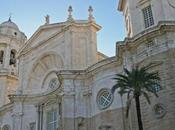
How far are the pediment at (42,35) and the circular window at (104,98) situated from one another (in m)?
9.57

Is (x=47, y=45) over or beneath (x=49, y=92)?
over

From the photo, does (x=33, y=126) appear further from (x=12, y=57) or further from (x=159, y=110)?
(x=159, y=110)

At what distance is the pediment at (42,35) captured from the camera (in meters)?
37.4

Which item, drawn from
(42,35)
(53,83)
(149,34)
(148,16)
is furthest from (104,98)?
(42,35)

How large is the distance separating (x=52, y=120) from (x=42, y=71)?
720 cm

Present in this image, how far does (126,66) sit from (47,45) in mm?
13426

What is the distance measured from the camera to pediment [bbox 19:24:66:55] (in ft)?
123

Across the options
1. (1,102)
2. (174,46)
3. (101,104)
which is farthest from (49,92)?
(174,46)

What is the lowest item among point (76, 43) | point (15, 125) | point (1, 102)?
point (15, 125)

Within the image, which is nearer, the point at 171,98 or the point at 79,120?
the point at 171,98

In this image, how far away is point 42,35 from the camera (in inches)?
1540

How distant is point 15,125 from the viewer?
37.2 m

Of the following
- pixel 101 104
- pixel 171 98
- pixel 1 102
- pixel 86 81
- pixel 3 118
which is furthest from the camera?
pixel 1 102

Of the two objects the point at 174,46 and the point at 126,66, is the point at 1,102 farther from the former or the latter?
the point at 174,46
